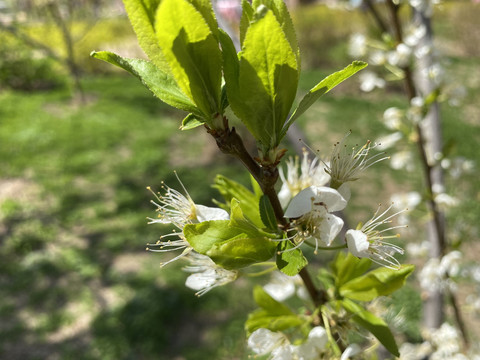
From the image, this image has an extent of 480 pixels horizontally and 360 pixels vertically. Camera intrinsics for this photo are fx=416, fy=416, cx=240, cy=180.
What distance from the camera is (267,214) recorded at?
2.27ft

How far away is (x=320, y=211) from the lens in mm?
707

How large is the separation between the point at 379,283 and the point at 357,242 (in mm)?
132

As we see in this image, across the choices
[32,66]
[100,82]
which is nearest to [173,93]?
[100,82]

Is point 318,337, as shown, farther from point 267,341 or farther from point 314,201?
point 314,201

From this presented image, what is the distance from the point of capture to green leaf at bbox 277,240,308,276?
2.08 ft

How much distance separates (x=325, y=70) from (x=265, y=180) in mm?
9370

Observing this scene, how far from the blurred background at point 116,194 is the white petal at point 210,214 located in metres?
0.40

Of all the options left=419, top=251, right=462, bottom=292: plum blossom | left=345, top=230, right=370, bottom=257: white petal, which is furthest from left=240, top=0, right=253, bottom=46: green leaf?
left=419, top=251, right=462, bottom=292: plum blossom

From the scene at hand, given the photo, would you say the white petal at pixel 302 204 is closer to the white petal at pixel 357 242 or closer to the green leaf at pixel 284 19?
the white petal at pixel 357 242

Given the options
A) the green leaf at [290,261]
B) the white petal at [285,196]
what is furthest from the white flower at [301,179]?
the green leaf at [290,261]

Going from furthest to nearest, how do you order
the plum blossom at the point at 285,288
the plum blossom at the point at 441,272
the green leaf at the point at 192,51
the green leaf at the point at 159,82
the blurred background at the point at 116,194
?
the blurred background at the point at 116,194, the plum blossom at the point at 441,272, the plum blossom at the point at 285,288, the green leaf at the point at 159,82, the green leaf at the point at 192,51

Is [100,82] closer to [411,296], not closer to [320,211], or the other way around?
[411,296]

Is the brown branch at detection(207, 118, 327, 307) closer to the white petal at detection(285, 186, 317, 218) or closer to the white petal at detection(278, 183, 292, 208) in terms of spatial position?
the white petal at detection(285, 186, 317, 218)

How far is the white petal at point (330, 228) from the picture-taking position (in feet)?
2.26
